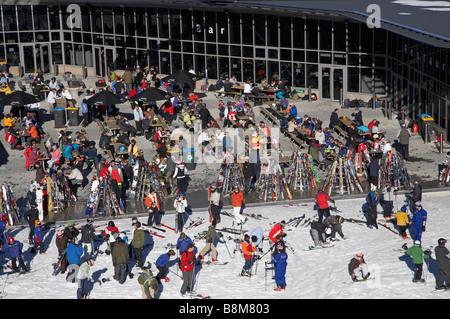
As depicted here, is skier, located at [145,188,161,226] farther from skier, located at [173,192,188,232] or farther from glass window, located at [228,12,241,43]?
glass window, located at [228,12,241,43]

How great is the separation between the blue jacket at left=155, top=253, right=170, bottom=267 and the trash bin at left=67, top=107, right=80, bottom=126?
57.0 feet

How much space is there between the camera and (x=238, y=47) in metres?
44.8

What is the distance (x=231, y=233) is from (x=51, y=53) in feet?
95.1

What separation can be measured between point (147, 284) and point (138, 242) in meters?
2.58

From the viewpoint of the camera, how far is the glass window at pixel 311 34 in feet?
137

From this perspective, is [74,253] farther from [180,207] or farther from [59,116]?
[59,116]

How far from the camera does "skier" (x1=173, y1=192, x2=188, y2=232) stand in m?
24.7

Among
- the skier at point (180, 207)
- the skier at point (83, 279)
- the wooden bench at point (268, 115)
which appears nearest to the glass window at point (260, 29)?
the wooden bench at point (268, 115)

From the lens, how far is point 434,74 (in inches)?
1385

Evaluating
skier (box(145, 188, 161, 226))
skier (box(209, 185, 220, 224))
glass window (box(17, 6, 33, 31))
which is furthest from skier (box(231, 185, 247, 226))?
glass window (box(17, 6, 33, 31))

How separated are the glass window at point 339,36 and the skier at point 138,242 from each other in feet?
70.0

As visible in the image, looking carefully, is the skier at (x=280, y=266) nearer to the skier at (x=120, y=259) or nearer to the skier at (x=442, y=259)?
the skier at (x=442, y=259)

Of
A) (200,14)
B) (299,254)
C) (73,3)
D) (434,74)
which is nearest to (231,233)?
(299,254)
